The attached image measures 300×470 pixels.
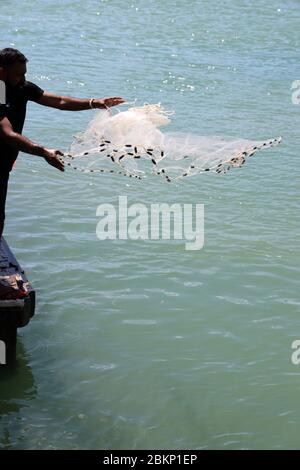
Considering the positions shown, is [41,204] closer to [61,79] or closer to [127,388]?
[127,388]

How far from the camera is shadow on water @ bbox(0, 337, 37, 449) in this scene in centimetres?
553

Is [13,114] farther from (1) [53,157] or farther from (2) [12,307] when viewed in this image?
(2) [12,307]

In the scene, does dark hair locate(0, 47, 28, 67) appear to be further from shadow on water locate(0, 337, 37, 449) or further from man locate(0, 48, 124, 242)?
shadow on water locate(0, 337, 37, 449)

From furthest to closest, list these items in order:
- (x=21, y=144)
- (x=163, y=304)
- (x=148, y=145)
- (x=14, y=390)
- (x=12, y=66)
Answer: (x=163, y=304) → (x=148, y=145) → (x=14, y=390) → (x=12, y=66) → (x=21, y=144)

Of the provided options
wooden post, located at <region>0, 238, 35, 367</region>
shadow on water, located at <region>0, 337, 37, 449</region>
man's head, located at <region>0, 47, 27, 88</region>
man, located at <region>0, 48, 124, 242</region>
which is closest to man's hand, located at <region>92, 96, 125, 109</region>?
man, located at <region>0, 48, 124, 242</region>

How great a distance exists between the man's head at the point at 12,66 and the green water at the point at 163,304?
187 centimetres

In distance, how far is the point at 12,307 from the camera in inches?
214

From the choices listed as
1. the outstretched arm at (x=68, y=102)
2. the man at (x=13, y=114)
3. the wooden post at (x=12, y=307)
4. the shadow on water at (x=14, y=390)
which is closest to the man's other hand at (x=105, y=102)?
the outstretched arm at (x=68, y=102)

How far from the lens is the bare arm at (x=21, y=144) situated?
5246 millimetres

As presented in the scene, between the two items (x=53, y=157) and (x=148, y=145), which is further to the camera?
(x=148, y=145)

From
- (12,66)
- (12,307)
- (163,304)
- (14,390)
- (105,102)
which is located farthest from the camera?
(163,304)

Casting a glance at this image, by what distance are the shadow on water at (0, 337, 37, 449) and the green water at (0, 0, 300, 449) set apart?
0.03ft

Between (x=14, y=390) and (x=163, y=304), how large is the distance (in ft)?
5.55

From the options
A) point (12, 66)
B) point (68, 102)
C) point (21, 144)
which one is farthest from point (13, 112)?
point (68, 102)
